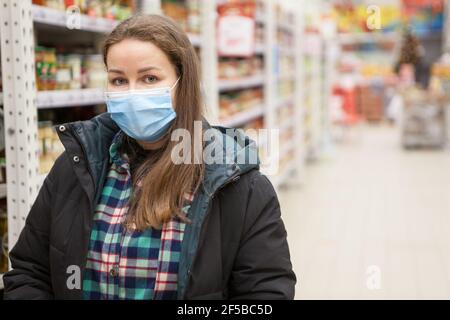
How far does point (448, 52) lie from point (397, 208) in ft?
19.9

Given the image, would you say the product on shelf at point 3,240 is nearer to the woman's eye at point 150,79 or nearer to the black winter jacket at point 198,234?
the black winter jacket at point 198,234

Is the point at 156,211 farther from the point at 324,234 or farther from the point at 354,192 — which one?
the point at 354,192

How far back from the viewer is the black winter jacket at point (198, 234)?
154cm

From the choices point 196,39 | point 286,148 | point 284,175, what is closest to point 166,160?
point 196,39

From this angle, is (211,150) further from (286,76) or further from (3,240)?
(286,76)

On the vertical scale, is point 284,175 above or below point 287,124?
below

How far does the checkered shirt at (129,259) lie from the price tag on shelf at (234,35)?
2989 millimetres

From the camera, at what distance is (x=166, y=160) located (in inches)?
63.1

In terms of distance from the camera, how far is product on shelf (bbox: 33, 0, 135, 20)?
2.57 m

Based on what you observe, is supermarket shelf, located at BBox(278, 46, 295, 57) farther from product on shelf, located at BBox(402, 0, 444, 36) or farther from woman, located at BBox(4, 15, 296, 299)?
product on shelf, located at BBox(402, 0, 444, 36)

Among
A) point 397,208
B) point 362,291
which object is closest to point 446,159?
point 397,208

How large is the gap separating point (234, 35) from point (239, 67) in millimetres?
684

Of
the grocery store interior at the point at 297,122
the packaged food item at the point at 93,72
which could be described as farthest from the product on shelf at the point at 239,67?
the packaged food item at the point at 93,72
